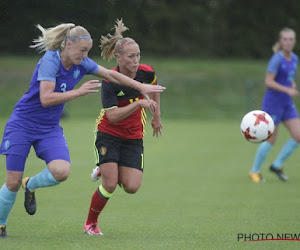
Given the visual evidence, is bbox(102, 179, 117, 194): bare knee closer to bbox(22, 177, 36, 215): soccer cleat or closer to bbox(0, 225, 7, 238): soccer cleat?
bbox(22, 177, 36, 215): soccer cleat

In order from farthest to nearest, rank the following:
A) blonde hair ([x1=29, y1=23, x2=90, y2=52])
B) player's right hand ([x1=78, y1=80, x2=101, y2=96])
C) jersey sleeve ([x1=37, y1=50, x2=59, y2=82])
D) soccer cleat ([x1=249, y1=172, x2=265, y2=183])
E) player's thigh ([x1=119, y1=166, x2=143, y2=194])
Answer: soccer cleat ([x1=249, y1=172, x2=265, y2=183])
player's thigh ([x1=119, y1=166, x2=143, y2=194])
blonde hair ([x1=29, y1=23, x2=90, y2=52])
jersey sleeve ([x1=37, y1=50, x2=59, y2=82])
player's right hand ([x1=78, y1=80, x2=101, y2=96])

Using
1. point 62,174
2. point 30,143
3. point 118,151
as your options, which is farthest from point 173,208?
point 30,143

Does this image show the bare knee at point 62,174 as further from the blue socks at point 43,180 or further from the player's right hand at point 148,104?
the player's right hand at point 148,104

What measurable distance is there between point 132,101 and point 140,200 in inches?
94.5

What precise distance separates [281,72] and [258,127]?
2901 millimetres

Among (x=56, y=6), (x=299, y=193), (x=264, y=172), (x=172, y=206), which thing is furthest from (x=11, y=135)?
(x=56, y=6)

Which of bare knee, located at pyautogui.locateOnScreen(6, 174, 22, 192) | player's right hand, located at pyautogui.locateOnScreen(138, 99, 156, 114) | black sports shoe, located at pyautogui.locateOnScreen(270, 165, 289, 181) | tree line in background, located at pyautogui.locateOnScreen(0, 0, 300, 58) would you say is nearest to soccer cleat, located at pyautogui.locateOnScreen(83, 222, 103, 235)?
bare knee, located at pyautogui.locateOnScreen(6, 174, 22, 192)

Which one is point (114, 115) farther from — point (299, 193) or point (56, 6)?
point (56, 6)

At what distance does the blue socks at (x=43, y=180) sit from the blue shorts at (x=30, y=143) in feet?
0.36

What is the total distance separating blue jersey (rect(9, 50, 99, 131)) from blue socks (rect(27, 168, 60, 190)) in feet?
1.32

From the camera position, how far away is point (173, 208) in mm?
7758

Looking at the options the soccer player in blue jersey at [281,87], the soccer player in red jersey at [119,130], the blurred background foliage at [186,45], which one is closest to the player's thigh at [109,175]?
the soccer player in red jersey at [119,130]

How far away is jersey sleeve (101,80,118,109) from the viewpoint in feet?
19.8

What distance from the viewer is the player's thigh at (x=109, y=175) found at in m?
6.01
